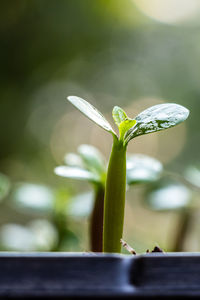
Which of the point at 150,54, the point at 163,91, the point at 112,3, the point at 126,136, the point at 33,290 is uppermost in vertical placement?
the point at 112,3

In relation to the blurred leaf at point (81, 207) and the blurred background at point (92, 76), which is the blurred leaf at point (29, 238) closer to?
the blurred leaf at point (81, 207)

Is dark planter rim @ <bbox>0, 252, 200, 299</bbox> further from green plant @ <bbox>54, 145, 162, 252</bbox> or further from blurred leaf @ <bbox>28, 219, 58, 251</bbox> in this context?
blurred leaf @ <bbox>28, 219, 58, 251</bbox>

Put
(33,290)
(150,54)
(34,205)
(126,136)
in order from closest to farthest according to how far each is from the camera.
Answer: (33,290) < (126,136) < (34,205) < (150,54)

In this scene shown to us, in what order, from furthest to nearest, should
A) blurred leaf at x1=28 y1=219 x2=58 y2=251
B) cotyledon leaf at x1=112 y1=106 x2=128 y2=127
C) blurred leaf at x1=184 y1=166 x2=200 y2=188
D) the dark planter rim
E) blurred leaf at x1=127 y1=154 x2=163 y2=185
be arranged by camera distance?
blurred leaf at x1=28 y1=219 x2=58 y2=251 < blurred leaf at x1=184 y1=166 x2=200 y2=188 < blurred leaf at x1=127 y1=154 x2=163 y2=185 < cotyledon leaf at x1=112 y1=106 x2=128 y2=127 < the dark planter rim

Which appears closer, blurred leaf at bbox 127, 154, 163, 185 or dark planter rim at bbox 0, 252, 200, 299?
dark planter rim at bbox 0, 252, 200, 299

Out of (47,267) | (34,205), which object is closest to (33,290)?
(47,267)

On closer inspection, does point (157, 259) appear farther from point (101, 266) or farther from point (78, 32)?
point (78, 32)

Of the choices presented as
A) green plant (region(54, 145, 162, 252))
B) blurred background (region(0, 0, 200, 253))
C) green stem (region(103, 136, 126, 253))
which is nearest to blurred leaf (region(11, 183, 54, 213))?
green plant (region(54, 145, 162, 252))
